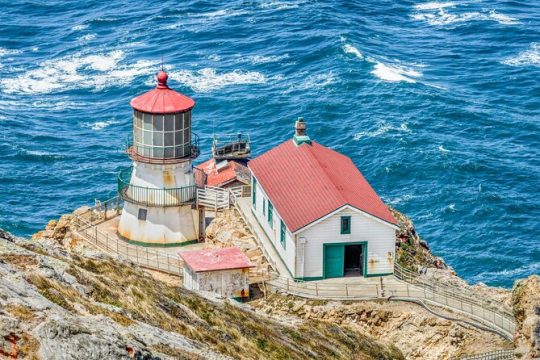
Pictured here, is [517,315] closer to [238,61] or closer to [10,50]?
[238,61]

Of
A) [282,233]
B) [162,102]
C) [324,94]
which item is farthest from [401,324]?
[324,94]

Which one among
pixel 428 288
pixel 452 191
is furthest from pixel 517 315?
pixel 452 191

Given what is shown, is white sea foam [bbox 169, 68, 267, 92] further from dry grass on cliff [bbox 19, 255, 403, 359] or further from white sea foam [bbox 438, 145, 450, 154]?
dry grass on cliff [bbox 19, 255, 403, 359]

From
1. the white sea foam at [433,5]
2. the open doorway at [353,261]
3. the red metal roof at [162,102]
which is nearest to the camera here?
the open doorway at [353,261]

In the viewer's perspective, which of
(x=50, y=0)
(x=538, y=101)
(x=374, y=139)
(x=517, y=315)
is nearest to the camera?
(x=517, y=315)

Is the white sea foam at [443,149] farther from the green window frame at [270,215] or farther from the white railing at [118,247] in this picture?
the green window frame at [270,215]

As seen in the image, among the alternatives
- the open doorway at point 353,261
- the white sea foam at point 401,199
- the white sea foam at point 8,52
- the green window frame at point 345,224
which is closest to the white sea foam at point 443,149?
the white sea foam at point 401,199

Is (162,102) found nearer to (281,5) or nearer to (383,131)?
(383,131)
